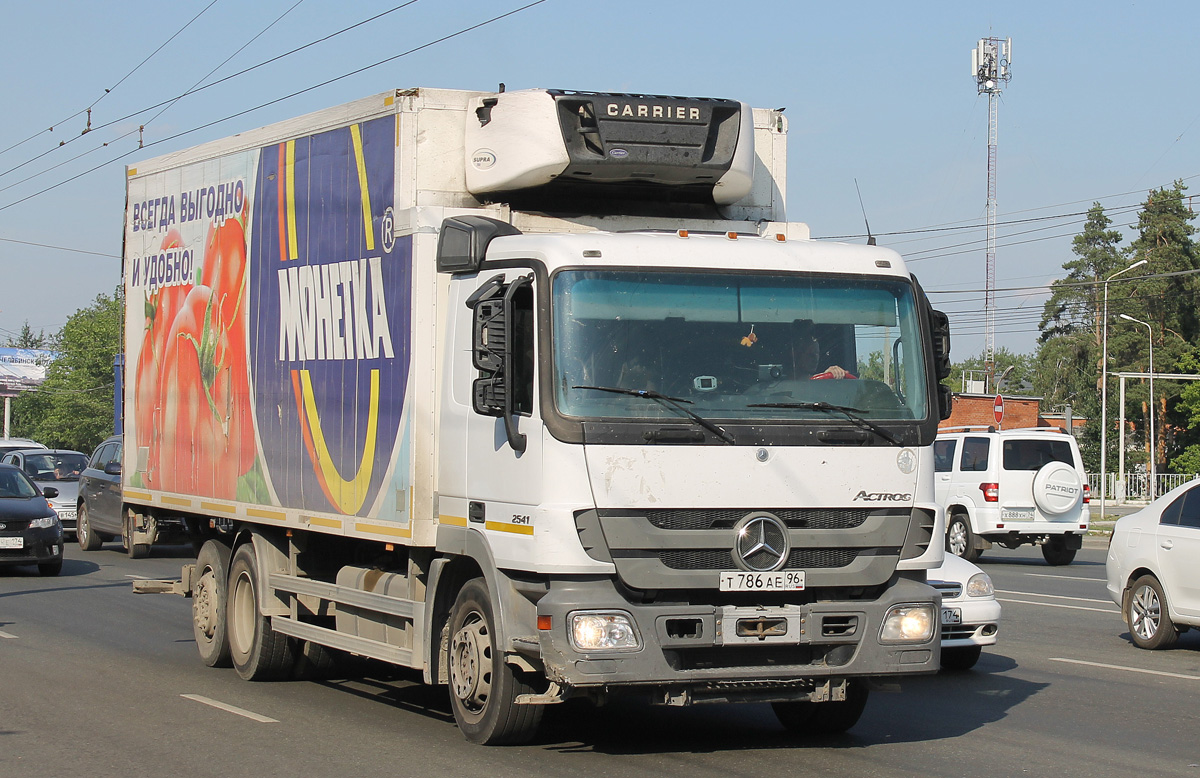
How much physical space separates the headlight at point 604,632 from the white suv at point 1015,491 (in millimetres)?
16146

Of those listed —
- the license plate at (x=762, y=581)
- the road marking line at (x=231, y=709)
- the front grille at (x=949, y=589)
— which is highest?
the license plate at (x=762, y=581)

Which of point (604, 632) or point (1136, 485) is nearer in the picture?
point (604, 632)

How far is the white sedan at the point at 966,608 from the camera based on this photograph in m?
11.0

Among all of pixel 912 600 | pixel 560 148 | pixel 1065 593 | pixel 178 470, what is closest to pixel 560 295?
pixel 560 148

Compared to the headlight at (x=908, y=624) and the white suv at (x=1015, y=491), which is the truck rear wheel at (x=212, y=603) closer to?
the headlight at (x=908, y=624)

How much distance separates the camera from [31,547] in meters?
19.3

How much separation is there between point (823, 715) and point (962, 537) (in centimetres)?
1554

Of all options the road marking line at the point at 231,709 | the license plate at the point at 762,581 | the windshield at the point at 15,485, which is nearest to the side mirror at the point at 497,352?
the license plate at the point at 762,581

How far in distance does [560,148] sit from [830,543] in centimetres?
274

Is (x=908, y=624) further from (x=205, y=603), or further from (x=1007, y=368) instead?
(x=1007, y=368)

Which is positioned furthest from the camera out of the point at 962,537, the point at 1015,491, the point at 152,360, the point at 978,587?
the point at 962,537

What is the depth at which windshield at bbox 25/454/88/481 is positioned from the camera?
2761 centimetres

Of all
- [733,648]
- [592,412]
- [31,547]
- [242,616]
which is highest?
[592,412]

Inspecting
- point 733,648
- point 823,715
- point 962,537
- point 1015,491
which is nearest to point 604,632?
point 733,648
